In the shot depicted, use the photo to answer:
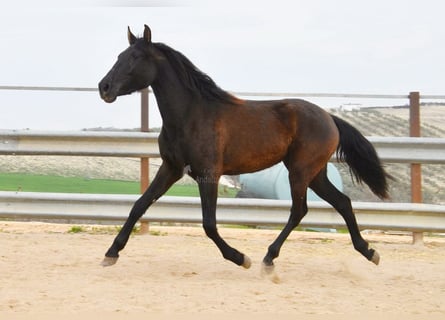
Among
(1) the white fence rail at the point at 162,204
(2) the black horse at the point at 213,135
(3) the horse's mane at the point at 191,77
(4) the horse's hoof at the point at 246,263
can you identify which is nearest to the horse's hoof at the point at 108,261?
(2) the black horse at the point at 213,135

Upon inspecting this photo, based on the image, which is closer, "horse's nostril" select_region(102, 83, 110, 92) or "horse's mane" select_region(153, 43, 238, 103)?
"horse's nostril" select_region(102, 83, 110, 92)

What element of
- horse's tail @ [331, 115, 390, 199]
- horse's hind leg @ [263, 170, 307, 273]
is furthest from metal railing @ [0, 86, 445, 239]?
horse's hind leg @ [263, 170, 307, 273]

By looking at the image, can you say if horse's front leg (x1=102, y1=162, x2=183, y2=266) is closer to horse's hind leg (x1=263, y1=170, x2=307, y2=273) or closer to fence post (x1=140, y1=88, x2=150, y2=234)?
horse's hind leg (x1=263, y1=170, x2=307, y2=273)

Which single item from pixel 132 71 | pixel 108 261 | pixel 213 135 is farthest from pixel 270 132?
pixel 108 261

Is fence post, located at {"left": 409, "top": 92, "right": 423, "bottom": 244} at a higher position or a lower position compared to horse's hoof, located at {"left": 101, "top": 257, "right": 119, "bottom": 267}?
higher

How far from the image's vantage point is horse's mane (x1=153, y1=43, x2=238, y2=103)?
23.0ft

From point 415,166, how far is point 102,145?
3423 mm

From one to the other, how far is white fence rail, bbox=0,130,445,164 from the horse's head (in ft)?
7.53

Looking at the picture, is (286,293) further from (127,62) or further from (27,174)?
(27,174)

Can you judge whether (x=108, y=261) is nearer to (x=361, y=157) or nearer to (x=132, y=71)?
(x=132, y=71)

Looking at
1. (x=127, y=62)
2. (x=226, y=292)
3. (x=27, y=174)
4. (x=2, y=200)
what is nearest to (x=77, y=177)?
(x=27, y=174)

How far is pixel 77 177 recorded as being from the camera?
33.8ft

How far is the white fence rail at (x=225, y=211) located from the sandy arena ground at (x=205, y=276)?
0.23 metres

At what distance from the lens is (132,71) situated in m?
6.81
